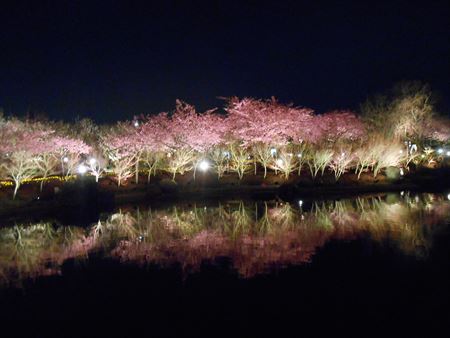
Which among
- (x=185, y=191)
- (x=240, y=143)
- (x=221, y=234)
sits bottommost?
(x=221, y=234)

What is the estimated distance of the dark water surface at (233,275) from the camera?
916cm

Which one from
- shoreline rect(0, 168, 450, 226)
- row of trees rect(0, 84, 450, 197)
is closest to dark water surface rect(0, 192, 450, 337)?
shoreline rect(0, 168, 450, 226)

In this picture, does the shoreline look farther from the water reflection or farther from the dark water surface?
the dark water surface

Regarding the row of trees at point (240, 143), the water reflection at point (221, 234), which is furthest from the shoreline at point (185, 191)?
the water reflection at point (221, 234)

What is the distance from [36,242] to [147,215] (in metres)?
7.35

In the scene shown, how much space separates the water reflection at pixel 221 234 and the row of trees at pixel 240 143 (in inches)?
413

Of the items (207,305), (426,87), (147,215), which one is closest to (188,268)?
(207,305)

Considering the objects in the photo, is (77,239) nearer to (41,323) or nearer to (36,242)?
(36,242)

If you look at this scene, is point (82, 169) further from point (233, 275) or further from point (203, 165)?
point (233, 275)

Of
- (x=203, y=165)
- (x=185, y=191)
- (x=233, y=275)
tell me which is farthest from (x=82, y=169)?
(x=233, y=275)

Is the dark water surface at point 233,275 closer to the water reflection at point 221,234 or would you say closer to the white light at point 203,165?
the water reflection at point 221,234

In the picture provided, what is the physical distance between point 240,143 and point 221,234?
77.6 feet

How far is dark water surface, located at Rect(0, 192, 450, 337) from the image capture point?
30.1 feet

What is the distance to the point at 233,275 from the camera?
40.0ft
